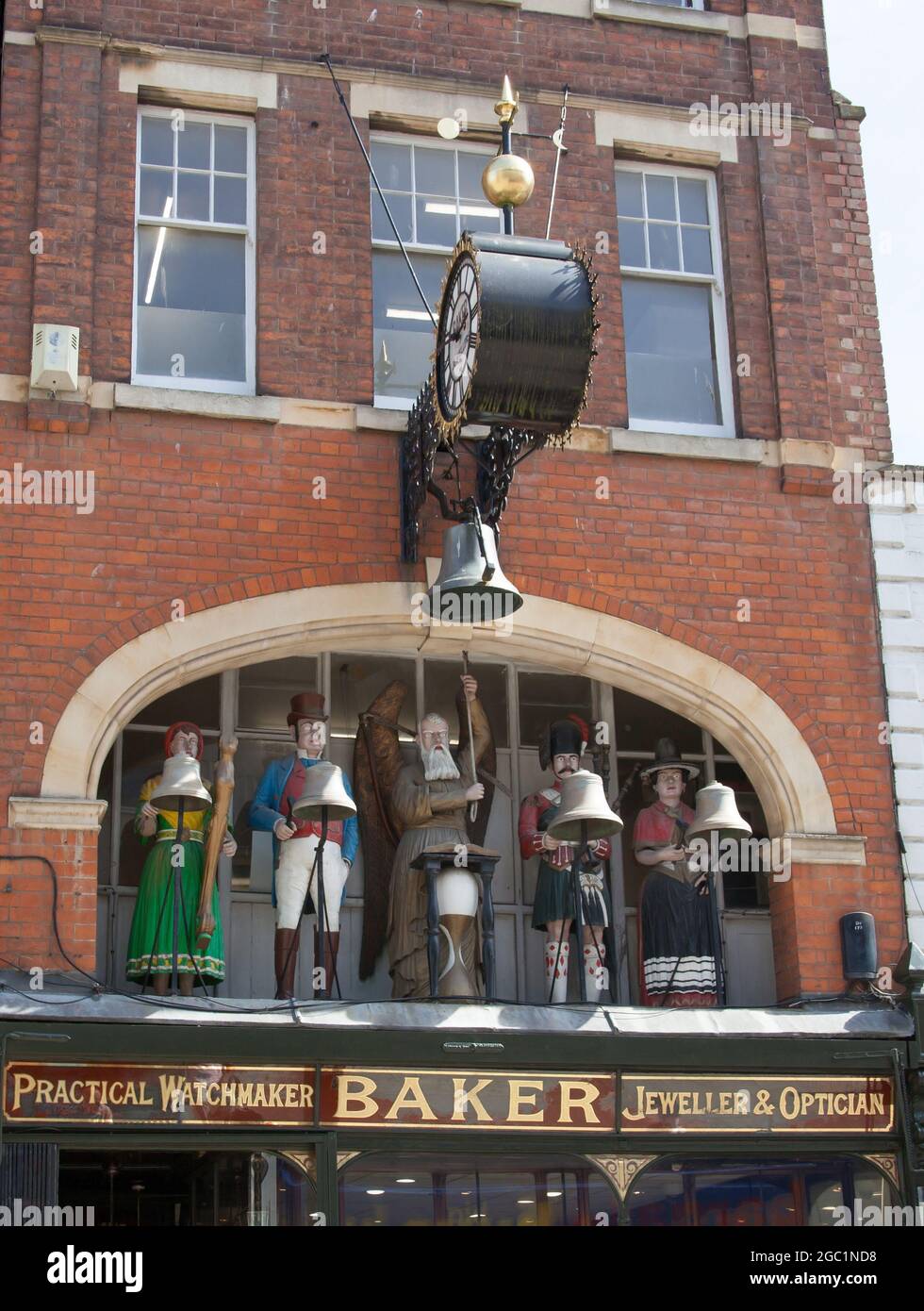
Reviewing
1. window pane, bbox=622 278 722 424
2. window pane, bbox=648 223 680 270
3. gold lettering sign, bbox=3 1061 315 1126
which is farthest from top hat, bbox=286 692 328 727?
window pane, bbox=648 223 680 270

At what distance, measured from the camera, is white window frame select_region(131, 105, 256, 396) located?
13242 millimetres

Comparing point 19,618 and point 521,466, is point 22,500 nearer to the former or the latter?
point 19,618

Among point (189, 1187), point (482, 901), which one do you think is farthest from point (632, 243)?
point (189, 1187)

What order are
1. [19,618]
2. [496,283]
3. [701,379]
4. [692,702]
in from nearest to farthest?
[496,283], [19,618], [692,702], [701,379]

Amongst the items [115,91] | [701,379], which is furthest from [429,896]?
[115,91]

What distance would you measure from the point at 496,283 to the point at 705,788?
3.49m

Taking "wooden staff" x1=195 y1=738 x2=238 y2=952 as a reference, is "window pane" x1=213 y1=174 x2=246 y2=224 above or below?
above

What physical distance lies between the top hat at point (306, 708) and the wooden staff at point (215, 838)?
0.76 m

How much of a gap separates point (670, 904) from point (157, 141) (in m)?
6.00

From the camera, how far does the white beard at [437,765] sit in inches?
504

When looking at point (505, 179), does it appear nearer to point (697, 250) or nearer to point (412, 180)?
point (412, 180)

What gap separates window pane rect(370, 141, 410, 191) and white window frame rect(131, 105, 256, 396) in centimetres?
85

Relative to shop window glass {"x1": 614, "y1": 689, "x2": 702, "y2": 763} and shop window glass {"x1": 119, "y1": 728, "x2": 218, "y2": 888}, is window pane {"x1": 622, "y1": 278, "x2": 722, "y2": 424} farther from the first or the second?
shop window glass {"x1": 119, "y1": 728, "x2": 218, "y2": 888}

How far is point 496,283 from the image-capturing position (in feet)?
36.8
